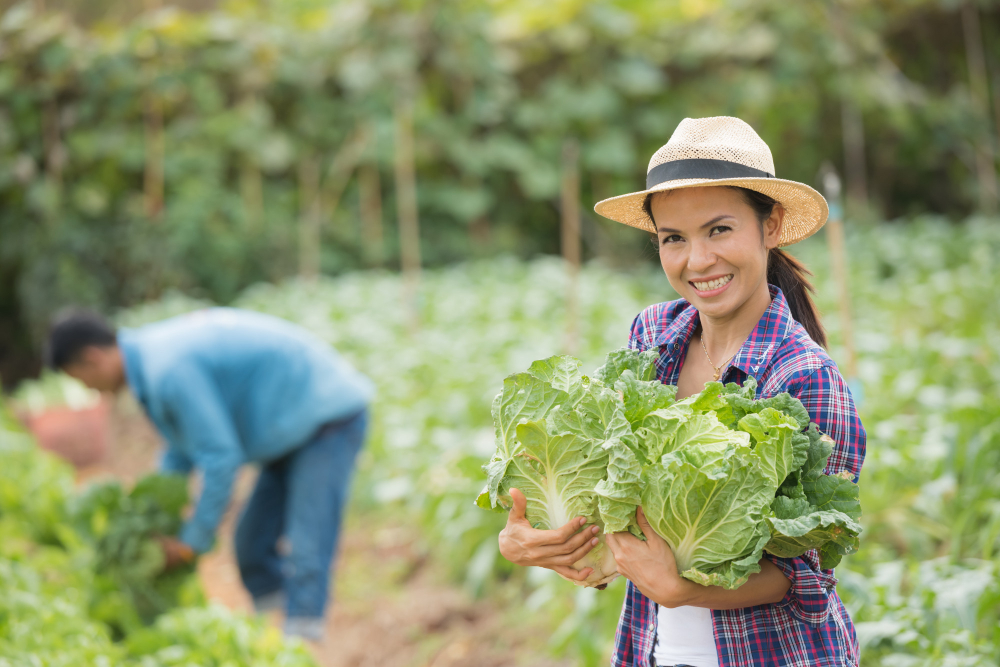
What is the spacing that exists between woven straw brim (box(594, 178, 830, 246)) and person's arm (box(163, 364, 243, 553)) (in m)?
2.23

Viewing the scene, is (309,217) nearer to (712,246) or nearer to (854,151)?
(854,151)

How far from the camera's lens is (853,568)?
2877 millimetres

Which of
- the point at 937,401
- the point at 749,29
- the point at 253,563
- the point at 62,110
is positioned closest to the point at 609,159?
the point at 749,29

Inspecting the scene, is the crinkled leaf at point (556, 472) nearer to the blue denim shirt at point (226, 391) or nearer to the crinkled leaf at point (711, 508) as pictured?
the crinkled leaf at point (711, 508)

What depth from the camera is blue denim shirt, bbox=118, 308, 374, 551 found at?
3.38 metres

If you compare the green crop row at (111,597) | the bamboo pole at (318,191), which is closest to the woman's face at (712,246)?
the green crop row at (111,597)

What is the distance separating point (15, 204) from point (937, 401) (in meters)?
13.0

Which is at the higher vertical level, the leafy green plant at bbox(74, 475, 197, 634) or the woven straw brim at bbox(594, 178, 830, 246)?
the woven straw brim at bbox(594, 178, 830, 246)

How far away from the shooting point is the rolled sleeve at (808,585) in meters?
1.43

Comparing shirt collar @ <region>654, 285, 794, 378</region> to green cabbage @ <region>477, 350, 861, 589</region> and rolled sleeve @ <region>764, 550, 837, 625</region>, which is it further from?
rolled sleeve @ <region>764, 550, 837, 625</region>

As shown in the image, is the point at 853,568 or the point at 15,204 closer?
the point at 853,568

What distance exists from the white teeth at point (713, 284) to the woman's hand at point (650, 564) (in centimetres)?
46

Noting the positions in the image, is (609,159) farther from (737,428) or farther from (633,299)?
(737,428)

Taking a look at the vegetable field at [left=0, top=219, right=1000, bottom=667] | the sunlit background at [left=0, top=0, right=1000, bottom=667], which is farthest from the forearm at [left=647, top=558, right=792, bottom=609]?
the sunlit background at [left=0, top=0, right=1000, bottom=667]
